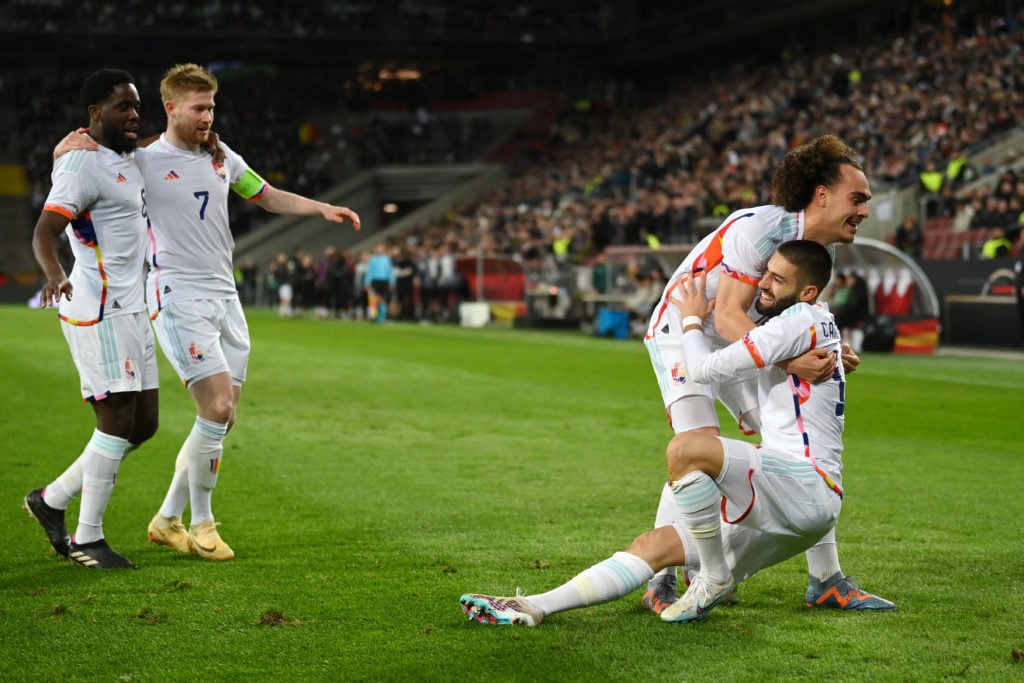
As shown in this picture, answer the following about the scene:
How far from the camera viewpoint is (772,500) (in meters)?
4.55

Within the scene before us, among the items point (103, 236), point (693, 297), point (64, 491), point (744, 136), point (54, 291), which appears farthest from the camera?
point (744, 136)

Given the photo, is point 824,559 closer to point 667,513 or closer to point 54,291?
point 667,513

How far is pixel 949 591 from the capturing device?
5305mm

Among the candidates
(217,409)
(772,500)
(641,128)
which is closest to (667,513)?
(772,500)

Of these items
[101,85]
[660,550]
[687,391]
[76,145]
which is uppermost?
[101,85]

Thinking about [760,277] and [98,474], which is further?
[98,474]

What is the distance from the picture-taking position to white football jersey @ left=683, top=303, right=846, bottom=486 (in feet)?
14.9

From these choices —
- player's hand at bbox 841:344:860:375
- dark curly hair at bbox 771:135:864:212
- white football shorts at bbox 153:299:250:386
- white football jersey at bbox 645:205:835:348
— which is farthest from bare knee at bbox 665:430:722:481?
white football shorts at bbox 153:299:250:386

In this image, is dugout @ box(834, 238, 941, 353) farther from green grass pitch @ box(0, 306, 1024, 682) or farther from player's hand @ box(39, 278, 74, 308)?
player's hand @ box(39, 278, 74, 308)

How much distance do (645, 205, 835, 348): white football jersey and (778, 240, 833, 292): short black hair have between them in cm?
15

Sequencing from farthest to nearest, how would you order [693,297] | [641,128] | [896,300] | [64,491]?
[641,128] < [896,300] < [64,491] < [693,297]

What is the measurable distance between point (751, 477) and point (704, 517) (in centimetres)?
23

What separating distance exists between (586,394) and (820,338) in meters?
9.51

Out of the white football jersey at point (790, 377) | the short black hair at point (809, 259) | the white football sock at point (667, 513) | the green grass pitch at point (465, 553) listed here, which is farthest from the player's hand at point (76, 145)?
the short black hair at point (809, 259)
